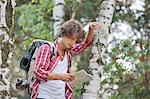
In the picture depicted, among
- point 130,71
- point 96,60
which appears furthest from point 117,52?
point 96,60

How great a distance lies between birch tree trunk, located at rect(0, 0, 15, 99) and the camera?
430cm

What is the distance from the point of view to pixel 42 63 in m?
3.68

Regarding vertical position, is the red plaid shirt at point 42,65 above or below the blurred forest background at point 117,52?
above

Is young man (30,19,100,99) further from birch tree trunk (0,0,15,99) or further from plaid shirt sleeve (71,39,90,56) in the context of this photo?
birch tree trunk (0,0,15,99)

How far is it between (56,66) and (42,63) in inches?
6.9

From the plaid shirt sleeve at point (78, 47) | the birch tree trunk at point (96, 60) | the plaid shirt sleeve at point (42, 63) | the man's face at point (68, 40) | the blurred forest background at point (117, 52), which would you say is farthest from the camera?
the blurred forest background at point (117, 52)

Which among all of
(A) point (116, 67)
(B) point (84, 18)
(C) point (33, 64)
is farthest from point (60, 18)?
(B) point (84, 18)

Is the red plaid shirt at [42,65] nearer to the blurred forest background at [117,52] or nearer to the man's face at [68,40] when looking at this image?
the man's face at [68,40]

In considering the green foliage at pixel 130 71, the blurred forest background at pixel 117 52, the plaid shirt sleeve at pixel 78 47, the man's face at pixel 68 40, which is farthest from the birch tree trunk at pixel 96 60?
the green foliage at pixel 130 71

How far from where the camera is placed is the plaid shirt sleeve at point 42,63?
12.0 feet

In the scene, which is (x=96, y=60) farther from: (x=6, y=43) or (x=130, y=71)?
(x=130, y=71)

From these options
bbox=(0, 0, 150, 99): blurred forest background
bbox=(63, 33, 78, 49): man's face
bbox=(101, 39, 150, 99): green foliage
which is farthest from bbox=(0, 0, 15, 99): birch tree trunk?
bbox=(101, 39, 150, 99): green foliage

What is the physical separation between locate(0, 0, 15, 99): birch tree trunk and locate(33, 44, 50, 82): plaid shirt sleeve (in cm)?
69

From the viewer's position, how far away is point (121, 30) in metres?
11.9
